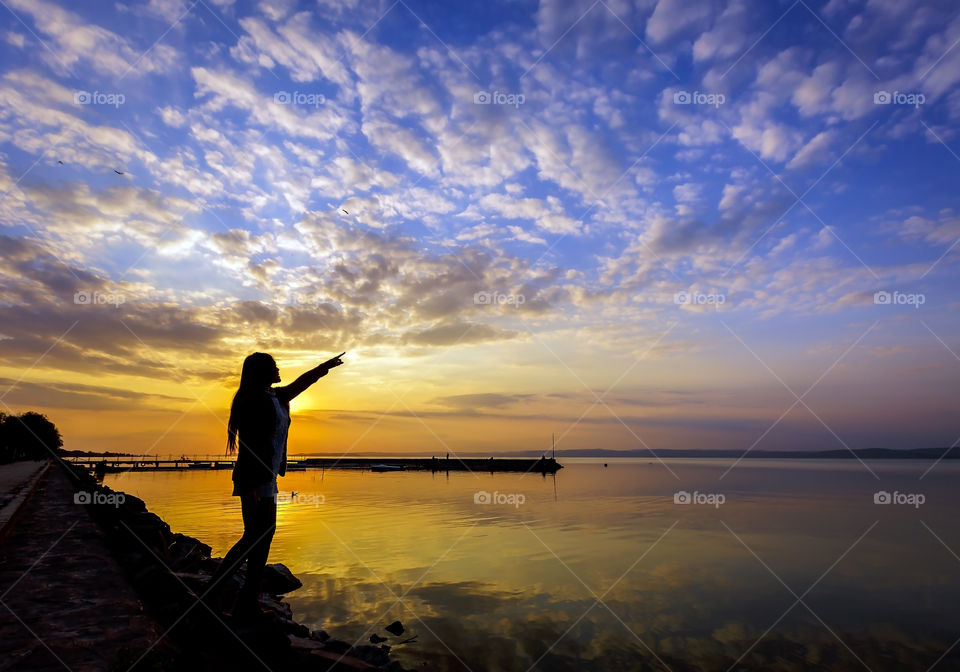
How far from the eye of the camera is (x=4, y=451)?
237 ft

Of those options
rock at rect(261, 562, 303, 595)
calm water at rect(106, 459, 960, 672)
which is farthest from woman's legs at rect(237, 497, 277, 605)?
rock at rect(261, 562, 303, 595)

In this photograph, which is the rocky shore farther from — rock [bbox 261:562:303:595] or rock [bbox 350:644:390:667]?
rock [bbox 261:562:303:595]

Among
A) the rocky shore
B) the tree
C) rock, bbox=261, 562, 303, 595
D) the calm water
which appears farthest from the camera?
the tree

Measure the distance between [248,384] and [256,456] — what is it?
0.75 metres

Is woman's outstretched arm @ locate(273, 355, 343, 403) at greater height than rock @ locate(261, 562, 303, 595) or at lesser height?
greater

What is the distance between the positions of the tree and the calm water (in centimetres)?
7111

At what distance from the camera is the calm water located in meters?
12.0

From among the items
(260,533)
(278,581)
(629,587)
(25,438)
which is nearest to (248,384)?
(260,533)

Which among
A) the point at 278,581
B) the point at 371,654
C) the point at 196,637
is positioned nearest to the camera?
the point at 196,637

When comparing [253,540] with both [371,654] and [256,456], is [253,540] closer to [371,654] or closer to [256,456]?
[256,456]

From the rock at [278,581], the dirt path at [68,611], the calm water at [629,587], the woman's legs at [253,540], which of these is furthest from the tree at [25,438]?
the woman's legs at [253,540]

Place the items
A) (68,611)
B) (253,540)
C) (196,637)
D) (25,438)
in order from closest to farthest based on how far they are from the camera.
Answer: (253,540) < (196,637) < (68,611) < (25,438)

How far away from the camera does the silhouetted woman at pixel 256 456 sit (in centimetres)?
506

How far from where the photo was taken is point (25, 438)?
298 ft
